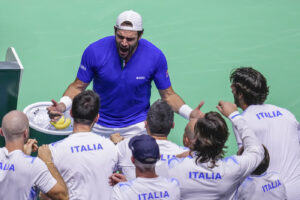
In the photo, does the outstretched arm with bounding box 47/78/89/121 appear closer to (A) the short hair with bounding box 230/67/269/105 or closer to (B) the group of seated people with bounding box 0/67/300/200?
(B) the group of seated people with bounding box 0/67/300/200

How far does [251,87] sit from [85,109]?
54.5 inches

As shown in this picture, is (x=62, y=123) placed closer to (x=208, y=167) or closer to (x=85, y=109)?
(x=85, y=109)

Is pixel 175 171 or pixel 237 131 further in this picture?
pixel 237 131

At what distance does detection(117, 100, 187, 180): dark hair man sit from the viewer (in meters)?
4.35

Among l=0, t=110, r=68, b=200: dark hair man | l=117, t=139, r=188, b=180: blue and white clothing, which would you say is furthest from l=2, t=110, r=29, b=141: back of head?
l=117, t=139, r=188, b=180: blue and white clothing

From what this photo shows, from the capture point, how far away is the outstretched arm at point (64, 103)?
17.0 feet

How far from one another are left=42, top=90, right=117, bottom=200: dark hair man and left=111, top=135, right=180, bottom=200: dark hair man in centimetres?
37

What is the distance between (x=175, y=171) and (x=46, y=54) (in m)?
5.02

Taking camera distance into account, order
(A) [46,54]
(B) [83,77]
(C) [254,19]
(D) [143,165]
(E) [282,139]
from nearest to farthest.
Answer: (D) [143,165] → (E) [282,139] → (B) [83,77] → (A) [46,54] → (C) [254,19]

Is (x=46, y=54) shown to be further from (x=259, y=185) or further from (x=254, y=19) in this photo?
(x=259, y=185)

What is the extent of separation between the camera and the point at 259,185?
14.4ft

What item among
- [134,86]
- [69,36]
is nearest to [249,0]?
[69,36]

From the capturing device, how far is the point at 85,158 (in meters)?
4.16

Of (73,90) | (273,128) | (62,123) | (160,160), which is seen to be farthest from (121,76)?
(273,128)
